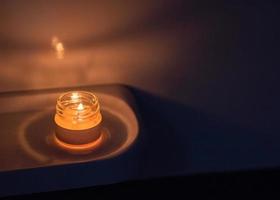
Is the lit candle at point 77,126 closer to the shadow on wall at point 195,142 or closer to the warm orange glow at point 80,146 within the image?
the warm orange glow at point 80,146

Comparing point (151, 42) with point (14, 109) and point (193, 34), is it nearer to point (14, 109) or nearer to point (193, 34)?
point (193, 34)

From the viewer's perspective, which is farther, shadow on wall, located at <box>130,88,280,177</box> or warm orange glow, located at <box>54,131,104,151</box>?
shadow on wall, located at <box>130,88,280,177</box>

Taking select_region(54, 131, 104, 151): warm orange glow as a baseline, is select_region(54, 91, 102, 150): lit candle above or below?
above

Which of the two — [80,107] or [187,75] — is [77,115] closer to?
[80,107]

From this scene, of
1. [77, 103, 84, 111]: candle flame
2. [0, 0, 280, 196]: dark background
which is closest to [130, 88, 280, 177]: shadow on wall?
[0, 0, 280, 196]: dark background

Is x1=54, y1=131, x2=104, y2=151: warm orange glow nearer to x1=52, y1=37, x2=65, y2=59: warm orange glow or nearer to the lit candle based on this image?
the lit candle

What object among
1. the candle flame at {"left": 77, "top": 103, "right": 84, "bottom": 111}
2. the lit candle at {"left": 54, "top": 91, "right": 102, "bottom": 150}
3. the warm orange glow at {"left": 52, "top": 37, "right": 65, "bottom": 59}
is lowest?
the lit candle at {"left": 54, "top": 91, "right": 102, "bottom": 150}
